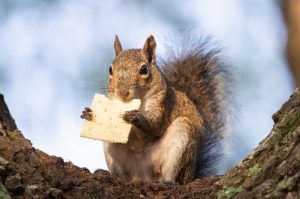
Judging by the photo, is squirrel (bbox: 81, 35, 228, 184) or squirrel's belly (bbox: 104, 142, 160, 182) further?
squirrel's belly (bbox: 104, 142, 160, 182)

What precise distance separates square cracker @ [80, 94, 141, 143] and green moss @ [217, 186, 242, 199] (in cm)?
139

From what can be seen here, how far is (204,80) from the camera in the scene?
195 inches

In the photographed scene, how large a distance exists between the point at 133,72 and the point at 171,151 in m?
0.56

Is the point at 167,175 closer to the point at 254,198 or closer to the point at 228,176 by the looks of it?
the point at 228,176

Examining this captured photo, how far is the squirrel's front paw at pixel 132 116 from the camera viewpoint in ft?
12.4

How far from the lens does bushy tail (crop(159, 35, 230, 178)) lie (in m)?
4.84

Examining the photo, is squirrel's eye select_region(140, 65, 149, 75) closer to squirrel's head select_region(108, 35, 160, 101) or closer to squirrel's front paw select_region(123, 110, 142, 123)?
squirrel's head select_region(108, 35, 160, 101)

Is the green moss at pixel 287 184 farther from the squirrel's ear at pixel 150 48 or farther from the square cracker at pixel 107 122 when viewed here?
the squirrel's ear at pixel 150 48

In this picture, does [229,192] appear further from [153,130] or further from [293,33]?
[153,130]

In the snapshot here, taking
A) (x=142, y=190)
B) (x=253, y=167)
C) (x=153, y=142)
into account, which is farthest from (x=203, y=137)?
(x=253, y=167)

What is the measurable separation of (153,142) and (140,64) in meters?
0.52

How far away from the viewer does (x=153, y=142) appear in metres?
4.13

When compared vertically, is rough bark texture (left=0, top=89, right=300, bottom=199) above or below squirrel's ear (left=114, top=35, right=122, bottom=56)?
below

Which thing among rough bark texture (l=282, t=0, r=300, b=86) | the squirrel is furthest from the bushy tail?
rough bark texture (l=282, t=0, r=300, b=86)
